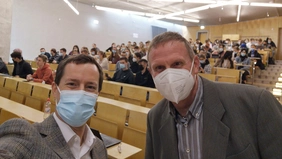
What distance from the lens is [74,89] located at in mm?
1269

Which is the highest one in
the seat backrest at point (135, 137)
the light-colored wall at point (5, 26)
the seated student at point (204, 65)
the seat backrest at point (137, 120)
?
the light-colored wall at point (5, 26)

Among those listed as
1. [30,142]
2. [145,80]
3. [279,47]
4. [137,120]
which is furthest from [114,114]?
[279,47]

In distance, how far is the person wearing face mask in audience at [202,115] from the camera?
0.97m

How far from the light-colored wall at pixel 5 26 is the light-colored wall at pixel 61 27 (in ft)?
6.57

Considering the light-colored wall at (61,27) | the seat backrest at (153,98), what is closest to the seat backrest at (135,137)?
the seat backrest at (153,98)

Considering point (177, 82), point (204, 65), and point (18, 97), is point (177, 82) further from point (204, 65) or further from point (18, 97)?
point (204, 65)

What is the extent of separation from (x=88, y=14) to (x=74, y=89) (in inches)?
510

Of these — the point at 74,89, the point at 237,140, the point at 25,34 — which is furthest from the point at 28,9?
the point at 237,140

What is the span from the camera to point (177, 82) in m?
1.16

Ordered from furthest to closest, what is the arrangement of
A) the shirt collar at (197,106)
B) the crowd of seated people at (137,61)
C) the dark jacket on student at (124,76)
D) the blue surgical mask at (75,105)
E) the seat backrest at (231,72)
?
the seat backrest at (231,72) < the dark jacket on student at (124,76) < the crowd of seated people at (137,61) < the blue surgical mask at (75,105) < the shirt collar at (197,106)

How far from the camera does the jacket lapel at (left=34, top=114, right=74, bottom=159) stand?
100 cm

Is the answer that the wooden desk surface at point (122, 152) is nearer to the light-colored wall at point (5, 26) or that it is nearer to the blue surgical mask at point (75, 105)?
the blue surgical mask at point (75, 105)

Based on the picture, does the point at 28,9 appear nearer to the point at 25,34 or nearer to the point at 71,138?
the point at 25,34

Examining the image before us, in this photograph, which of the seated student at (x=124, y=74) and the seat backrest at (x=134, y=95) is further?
the seated student at (x=124, y=74)
